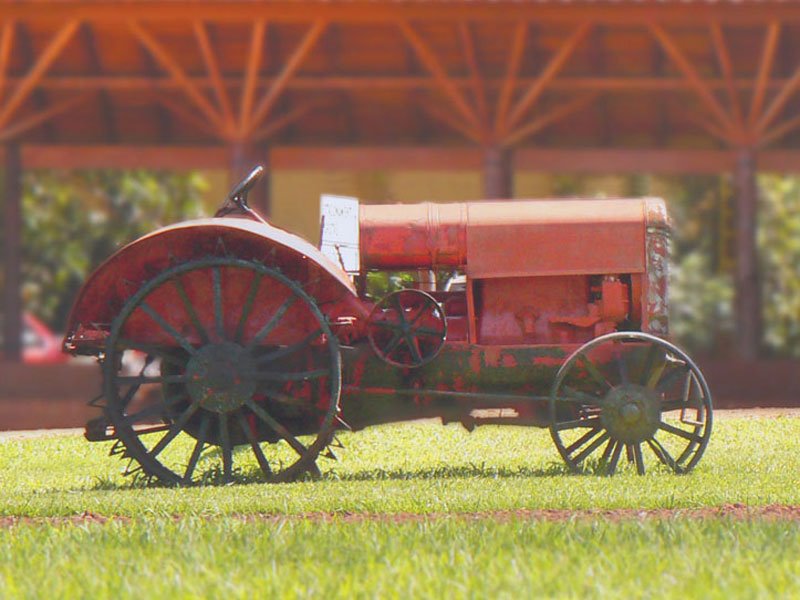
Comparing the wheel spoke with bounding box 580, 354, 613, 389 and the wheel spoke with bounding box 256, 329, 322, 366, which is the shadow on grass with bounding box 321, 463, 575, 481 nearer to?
the wheel spoke with bounding box 580, 354, 613, 389

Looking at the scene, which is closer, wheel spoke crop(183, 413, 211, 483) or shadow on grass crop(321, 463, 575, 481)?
wheel spoke crop(183, 413, 211, 483)

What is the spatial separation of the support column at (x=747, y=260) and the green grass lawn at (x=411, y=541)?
7188 mm

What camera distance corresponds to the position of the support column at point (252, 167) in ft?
53.7

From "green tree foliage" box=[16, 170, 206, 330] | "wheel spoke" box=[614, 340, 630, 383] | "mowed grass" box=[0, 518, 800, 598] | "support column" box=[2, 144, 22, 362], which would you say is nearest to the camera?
"mowed grass" box=[0, 518, 800, 598]

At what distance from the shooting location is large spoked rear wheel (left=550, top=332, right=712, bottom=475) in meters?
8.61

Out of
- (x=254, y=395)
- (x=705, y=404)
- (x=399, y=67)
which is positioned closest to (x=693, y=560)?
(x=705, y=404)

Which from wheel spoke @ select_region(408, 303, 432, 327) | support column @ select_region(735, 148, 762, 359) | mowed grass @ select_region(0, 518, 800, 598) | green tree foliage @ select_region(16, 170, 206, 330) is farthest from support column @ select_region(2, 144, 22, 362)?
mowed grass @ select_region(0, 518, 800, 598)

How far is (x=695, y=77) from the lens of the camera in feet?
51.7

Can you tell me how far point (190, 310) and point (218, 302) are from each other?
6.4 inches

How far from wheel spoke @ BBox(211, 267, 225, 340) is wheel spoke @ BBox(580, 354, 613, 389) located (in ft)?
6.51

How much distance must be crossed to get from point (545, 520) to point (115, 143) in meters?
12.5

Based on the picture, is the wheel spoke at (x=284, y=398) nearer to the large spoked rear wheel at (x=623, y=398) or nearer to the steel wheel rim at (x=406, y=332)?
the steel wheel rim at (x=406, y=332)

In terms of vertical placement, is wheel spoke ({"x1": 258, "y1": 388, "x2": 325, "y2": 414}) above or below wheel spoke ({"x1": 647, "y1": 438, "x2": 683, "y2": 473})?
above

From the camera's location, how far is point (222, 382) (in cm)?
839
